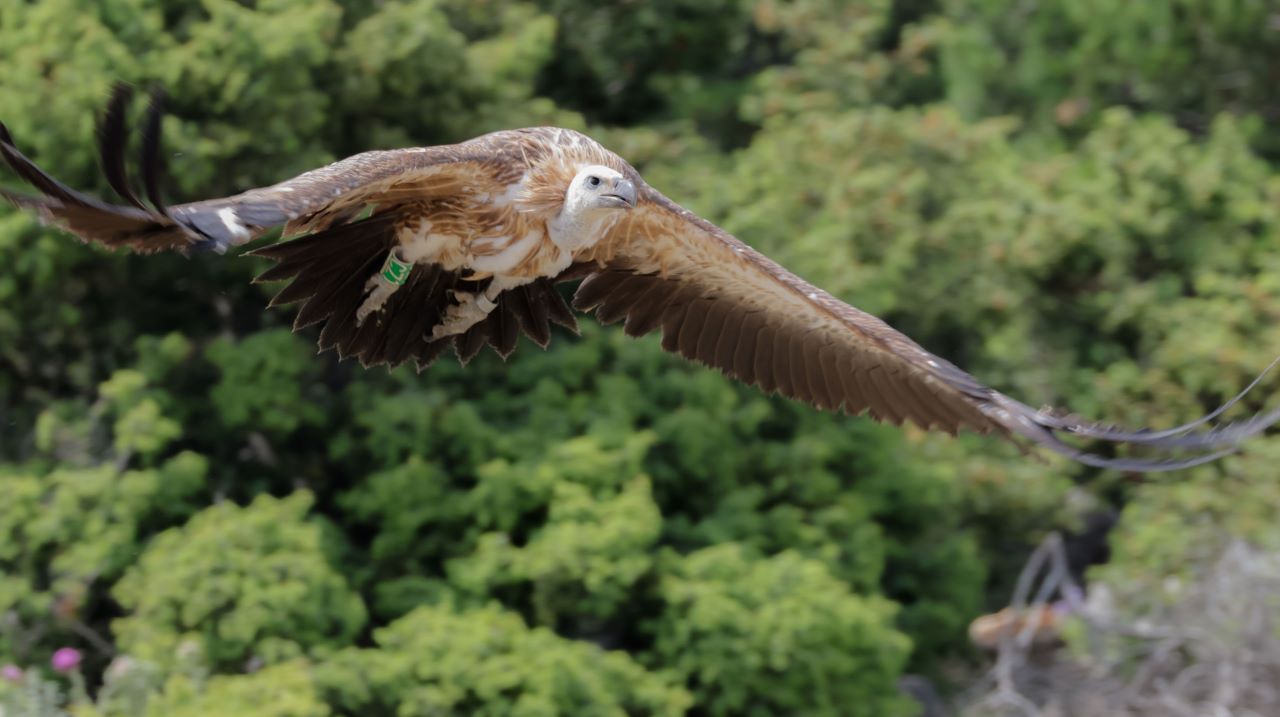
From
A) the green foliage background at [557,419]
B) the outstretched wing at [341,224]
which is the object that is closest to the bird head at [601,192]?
the outstretched wing at [341,224]

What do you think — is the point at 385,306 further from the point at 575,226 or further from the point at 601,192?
the point at 601,192

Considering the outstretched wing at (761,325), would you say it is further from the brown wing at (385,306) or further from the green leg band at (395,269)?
the green leg band at (395,269)

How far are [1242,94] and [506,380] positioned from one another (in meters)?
5.38

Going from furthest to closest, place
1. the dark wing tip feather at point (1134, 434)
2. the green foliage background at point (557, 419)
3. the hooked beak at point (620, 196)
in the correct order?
the green foliage background at point (557, 419), the hooked beak at point (620, 196), the dark wing tip feather at point (1134, 434)

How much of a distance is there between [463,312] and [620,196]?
2.71 feet

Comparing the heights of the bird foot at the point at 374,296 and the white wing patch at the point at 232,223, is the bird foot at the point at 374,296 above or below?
below

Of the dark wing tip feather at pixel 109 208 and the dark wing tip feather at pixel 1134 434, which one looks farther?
the dark wing tip feather at pixel 1134 434

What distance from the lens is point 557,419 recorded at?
9.24 m

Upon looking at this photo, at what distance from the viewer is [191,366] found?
30.5ft

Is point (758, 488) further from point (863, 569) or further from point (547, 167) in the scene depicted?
point (547, 167)

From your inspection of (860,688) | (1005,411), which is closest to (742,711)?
(860,688)

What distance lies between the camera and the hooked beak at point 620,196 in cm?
618

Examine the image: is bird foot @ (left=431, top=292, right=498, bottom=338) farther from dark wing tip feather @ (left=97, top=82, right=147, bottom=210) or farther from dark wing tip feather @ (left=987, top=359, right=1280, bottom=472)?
dark wing tip feather @ (left=97, top=82, right=147, bottom=210)

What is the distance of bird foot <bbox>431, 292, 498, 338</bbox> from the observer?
21.9 feet
